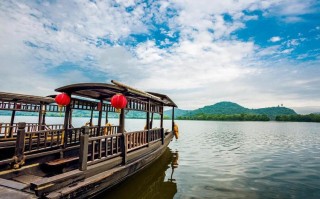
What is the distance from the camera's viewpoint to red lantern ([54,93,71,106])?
7.00 meters

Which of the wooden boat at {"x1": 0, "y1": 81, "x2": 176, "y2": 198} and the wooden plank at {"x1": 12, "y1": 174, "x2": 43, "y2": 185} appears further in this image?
the wooden plank at {"x1": 12, "y1": 174, "x2": 43, "y2": 185}

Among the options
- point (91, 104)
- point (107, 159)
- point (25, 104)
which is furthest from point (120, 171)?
point (25, 104)

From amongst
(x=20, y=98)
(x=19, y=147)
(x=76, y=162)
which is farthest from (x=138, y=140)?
(x=20, y=98)

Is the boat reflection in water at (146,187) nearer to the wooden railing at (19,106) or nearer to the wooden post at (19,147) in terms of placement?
the wooden post at (19,147)

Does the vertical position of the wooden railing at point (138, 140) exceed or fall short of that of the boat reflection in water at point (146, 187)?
it exceeds it

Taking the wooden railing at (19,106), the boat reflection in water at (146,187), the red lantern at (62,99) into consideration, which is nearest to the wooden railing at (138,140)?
the boat reflection in water at (146,187)

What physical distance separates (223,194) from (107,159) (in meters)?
4.16

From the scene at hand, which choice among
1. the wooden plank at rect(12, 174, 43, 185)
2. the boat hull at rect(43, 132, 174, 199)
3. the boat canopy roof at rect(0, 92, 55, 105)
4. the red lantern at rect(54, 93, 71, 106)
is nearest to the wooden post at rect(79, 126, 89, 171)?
the boat hull at rect(43, 132, 174, 199)

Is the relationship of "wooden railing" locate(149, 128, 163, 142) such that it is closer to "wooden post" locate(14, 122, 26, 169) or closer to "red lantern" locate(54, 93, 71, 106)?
"red lantern" locate(54, 93, 71, 106)

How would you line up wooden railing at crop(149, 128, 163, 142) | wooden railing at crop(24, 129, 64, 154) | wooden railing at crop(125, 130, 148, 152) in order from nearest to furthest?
wooden railing at crop(24, 129, 64, 154) < wooden railing at crop(125, 130, 148, 152) < wooden railing at crop(149, 128, 163, 142)

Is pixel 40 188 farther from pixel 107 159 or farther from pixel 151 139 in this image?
pixel 151 139

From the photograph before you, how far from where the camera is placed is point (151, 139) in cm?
970

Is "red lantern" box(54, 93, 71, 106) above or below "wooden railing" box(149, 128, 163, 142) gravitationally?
above

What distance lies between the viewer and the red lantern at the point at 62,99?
700 centimetres
